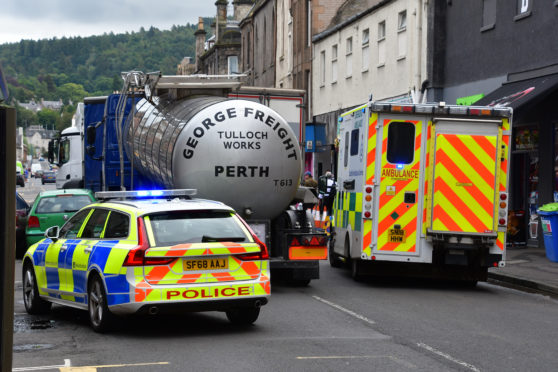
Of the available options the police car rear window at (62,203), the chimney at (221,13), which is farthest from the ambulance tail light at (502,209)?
the chimney at (221,13)

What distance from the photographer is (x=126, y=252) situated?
957 cm

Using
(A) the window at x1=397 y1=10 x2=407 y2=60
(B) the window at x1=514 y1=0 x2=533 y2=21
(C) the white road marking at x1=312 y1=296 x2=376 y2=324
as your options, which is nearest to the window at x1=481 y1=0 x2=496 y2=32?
(B) the window at x1=514 y1=0 x2=533 y2=21

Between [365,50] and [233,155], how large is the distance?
73.2 feet

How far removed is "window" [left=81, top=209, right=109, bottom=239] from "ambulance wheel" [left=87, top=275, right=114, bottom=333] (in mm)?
668

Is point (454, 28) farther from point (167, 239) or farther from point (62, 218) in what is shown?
point (167, 239)

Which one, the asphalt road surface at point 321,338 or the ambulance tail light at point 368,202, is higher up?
the ambulance tail light at point 368,202

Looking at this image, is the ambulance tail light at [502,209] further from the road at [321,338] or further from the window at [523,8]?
the window at [523,8]

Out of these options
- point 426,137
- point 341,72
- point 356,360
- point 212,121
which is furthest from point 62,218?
point 341,72

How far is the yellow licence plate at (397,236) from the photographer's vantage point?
14812 mm

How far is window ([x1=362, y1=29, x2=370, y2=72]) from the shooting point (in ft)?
114

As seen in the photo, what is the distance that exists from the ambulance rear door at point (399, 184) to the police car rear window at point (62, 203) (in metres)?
8.06

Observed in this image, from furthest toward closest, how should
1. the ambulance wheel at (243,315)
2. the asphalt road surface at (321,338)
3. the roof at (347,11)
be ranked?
the roof at (347,11) → the ambulance wheel at (243,315) → the asphalt road surface at (321,338)

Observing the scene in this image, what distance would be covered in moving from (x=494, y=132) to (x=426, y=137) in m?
1.07

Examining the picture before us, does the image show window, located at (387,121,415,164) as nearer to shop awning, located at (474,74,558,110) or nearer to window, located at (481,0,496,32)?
shop awning, located at (474,74,558,110)
